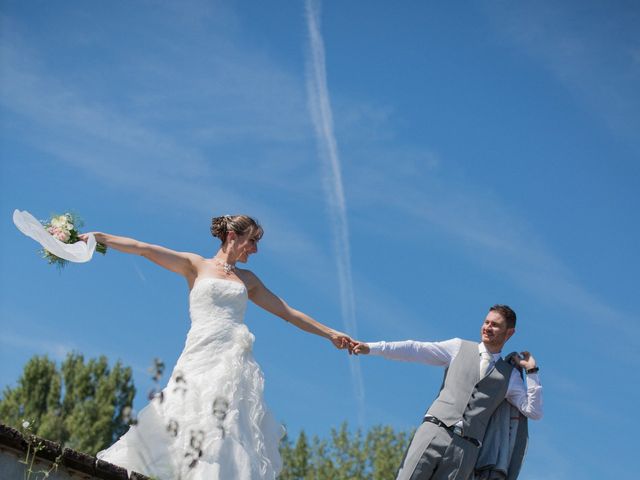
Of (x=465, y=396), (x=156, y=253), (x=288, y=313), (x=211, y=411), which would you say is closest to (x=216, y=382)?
(x=211, y=411)

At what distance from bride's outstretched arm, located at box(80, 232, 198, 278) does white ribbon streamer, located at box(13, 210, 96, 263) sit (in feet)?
0.72

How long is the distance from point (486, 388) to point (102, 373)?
39.6m

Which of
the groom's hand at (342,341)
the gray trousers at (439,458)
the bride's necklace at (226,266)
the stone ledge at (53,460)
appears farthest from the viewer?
the groom's hand at (342,341)

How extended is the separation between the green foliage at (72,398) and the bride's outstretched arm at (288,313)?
35.6m

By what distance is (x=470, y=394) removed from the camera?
8.80 m

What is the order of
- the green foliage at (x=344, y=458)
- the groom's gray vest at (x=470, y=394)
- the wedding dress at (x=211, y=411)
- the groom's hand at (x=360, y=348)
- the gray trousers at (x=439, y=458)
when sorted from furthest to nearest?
the green foliage at (x=344, y=458) → the groom's hand at (x=360, y=348) → the groom's gray vest at (x=470, y=394) → the gray trousers at (x=439, y=458) → the wedding dress at (x=211, y=411)

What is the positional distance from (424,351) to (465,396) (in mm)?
714

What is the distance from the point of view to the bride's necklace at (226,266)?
9203 mm

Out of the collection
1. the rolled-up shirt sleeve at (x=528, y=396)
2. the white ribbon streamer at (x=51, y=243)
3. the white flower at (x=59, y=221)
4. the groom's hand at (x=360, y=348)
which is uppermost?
the groom's hand at (x=360, y=348)

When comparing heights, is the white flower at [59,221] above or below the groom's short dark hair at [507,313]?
below

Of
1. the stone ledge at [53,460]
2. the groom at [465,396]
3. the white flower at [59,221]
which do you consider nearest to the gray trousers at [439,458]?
the groom at [465,396]

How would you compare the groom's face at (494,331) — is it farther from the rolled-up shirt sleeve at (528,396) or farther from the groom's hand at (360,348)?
the groom's hand at (360,348)

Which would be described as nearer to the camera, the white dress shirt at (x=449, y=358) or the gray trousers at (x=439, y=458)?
the gray trousers at (x=439, y=458)

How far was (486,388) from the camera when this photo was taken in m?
8.85
